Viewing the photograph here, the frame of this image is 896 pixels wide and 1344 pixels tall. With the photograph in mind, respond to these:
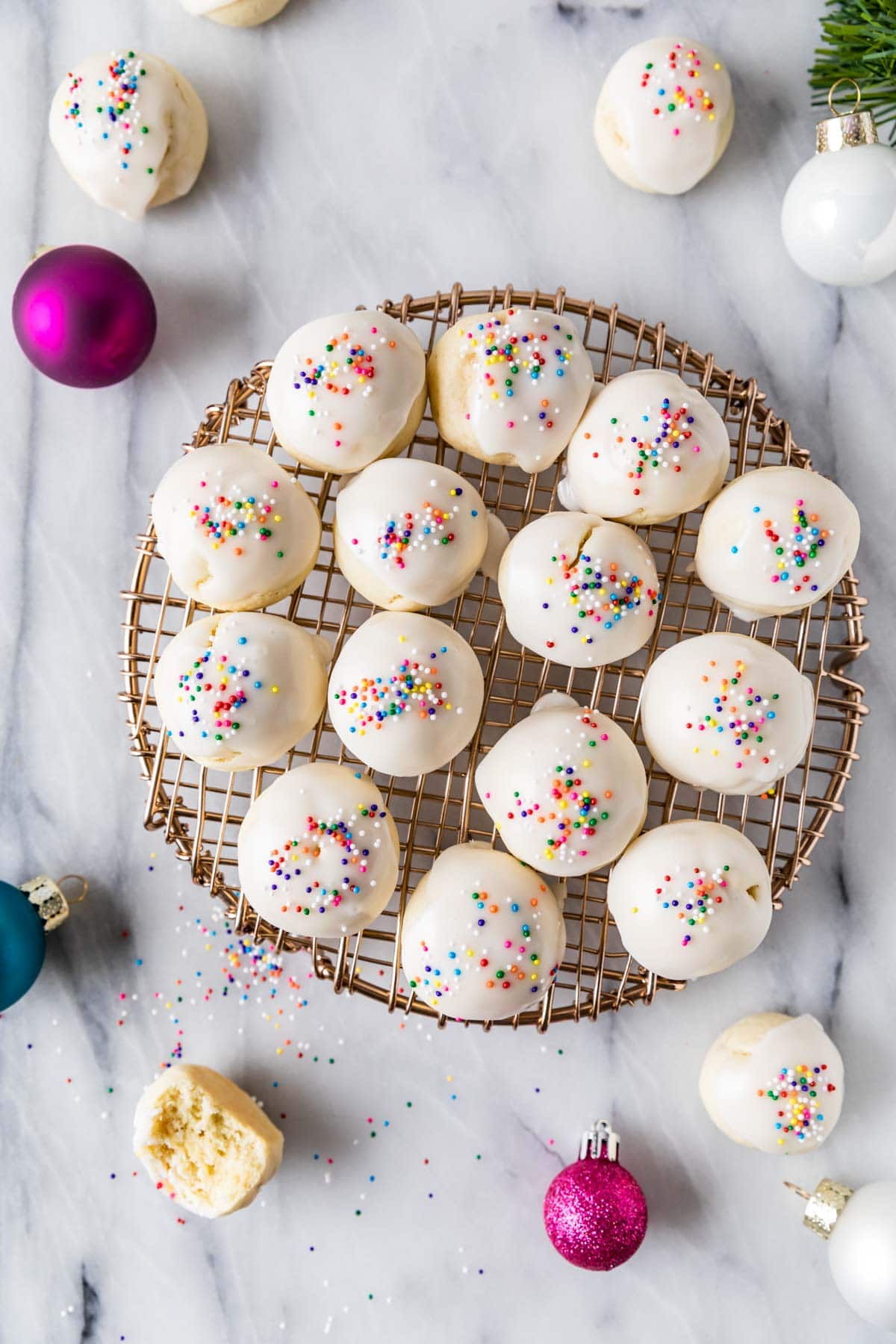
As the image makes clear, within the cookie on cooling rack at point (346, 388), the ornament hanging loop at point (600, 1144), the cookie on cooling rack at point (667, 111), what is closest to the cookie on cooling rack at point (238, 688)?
the cookie on cooling rack at point (346, 388)

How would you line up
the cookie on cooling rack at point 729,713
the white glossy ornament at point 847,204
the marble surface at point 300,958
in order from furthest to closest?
the marble surface at point 300,958
the white glossy ornament at point 847,204
the cookie on cooling rack at point 729,713

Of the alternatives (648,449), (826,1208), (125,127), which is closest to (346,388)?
(648,449)

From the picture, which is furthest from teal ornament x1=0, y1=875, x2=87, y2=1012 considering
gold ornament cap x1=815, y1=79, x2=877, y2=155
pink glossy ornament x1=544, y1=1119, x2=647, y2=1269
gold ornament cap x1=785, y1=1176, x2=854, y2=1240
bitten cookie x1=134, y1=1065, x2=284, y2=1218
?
gold ornament cap x1=815, y1=79, x2=877, y2=155

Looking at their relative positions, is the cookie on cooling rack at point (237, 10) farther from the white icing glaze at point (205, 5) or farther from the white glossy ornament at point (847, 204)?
the white glossy ornament at point (847, 204)

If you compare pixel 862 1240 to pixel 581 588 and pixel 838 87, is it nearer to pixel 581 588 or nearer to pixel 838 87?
pixel 581 588

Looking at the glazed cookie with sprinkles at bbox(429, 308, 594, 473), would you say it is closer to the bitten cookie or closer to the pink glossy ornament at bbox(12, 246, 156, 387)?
the pink glossy ornament at bbox(12, 246, 156, 387)
